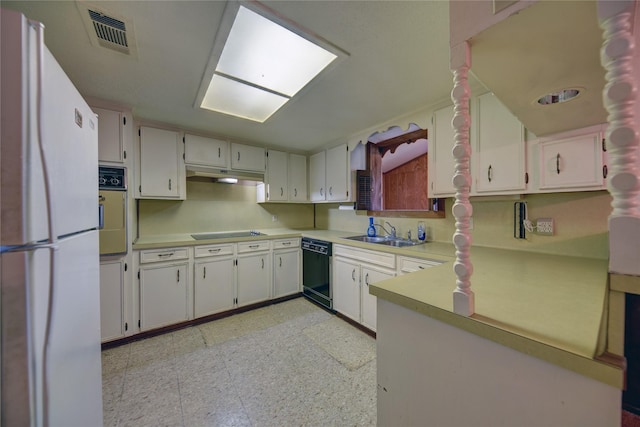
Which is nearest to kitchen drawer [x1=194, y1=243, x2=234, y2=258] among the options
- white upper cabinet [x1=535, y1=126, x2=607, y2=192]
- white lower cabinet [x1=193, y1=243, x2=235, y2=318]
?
white lower cabinet [x1=193, y1=243, x2=235, y2=318]

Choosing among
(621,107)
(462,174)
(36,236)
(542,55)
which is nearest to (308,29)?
(542,55)

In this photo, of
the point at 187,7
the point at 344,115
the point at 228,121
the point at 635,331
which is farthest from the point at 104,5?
the point at 635,331

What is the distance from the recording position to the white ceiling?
1.16m

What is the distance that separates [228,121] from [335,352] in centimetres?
256

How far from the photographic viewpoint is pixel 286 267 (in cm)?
326

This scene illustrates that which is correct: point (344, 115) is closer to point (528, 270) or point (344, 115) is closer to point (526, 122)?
point (526, 122)

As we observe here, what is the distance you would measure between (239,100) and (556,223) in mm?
2734

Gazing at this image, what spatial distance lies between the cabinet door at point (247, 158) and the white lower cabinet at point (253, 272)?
1.04 metres

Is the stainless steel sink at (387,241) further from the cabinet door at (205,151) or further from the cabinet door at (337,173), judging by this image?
the cabinet door at (205,151)

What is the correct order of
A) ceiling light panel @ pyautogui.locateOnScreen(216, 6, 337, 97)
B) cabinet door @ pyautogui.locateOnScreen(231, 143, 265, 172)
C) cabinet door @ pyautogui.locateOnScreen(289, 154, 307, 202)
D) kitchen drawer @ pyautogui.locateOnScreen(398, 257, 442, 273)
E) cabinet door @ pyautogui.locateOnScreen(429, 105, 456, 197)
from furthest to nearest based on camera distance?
cabinet door @ pyautogui.locateOnScreen(289, 154, 307, 202) < cabinet door @ pyautogui.locateOnScreen(231, 143, 265, 172) < cabinet door @ pyautogui.locateOnScreen(429, 105, 456, 197) < kitchen drawer @ pyautogui.locateOnScreen(398, 257, 442, 273) < ceiling light panel @ pyautogui.locateOnScreen(216, 6, 337, 97)

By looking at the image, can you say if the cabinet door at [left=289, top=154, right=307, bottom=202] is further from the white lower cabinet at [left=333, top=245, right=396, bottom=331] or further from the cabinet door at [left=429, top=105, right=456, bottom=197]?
the cabinet door at [left=429, top=105, right=456, bottom=197]

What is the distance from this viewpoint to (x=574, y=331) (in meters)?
0.60

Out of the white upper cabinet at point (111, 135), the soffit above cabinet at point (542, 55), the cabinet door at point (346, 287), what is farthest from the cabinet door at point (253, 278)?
the soffit above cabinet at point (542, 55)

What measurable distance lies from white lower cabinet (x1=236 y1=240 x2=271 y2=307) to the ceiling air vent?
2047mm
